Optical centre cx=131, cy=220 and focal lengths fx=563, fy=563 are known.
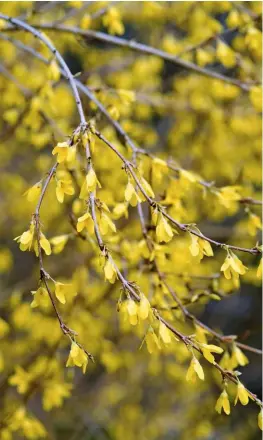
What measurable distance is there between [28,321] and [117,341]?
0.72 meters

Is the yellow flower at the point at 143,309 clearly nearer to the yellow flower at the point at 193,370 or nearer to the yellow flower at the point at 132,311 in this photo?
the yellow flower at the point at 132,311

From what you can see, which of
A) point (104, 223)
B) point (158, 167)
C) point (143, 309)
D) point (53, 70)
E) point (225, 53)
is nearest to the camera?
point (143, 309)

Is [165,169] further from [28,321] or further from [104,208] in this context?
[28,321]

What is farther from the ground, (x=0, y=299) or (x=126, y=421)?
(x=0, y=299)

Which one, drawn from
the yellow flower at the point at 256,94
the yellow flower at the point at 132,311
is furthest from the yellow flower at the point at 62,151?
the yellow flower at the point at 256,94

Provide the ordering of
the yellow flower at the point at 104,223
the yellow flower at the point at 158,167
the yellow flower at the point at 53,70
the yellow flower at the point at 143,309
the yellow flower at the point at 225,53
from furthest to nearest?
1. the yellow flower at the point at 225,53
2. the yellow flower at the point at 53,70
3. the yellow flower at the point at 158,167
4. the yellow flower at the point at 104,223
5. the yellow flower at the point at 143,309

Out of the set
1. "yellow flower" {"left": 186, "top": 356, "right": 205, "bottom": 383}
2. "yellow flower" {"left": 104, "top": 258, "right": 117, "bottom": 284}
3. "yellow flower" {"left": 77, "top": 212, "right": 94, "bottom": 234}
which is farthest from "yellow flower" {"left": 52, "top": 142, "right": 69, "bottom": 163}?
"yellow flower" {"left": 186, "top": 356, "right": 205, "bottom": 383}

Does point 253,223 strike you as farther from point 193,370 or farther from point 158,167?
point 193,370

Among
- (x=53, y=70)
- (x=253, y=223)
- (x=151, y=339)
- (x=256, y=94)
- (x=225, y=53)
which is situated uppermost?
(x=53, y=70)

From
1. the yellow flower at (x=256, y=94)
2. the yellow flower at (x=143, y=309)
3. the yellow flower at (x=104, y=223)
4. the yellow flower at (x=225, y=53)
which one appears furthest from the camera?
the yellow flower at (x=225, y=53)

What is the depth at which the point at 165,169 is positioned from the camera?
1709 millimetres

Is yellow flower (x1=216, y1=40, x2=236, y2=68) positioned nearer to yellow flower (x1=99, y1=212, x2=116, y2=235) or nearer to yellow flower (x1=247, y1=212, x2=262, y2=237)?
yellow flower (x1=247, y1=212, x2=262, y2=237)

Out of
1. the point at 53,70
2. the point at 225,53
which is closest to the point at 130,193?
the point at 53,70

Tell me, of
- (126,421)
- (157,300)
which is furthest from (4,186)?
(157,300)
